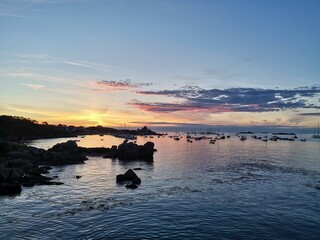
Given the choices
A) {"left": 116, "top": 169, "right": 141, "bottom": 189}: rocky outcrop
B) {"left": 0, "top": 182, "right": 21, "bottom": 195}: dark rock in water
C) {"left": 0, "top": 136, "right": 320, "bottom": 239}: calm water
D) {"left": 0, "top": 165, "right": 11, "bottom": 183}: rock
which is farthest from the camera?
{"left": 116, "top": 169, "right": 141, "bottom": 189}: rocky outcrop

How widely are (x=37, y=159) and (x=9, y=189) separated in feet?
140

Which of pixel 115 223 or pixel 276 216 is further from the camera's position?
pixel 276 216

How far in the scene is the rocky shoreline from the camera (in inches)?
2053

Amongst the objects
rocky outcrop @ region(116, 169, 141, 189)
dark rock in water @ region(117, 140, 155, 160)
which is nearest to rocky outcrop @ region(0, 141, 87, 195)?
rocky outcrop @ region(116, 169, 141, 189)

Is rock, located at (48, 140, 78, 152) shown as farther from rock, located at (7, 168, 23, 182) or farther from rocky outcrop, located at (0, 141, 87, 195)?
rock, located at (7, 168, 23, 182)

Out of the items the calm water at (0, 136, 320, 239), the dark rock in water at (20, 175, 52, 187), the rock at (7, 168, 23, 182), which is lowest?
the calm water at (0, 136, 320, 239)

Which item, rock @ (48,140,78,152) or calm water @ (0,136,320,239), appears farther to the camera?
rock @ (48,140,78,152)

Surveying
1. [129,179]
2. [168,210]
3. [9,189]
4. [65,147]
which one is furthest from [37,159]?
[168,210]

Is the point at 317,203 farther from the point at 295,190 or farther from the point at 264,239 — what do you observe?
the point at 264,239

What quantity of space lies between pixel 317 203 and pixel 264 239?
Result: 1811 cm

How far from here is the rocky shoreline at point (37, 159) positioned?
52.2m

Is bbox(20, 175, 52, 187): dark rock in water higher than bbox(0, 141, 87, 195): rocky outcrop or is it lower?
lower

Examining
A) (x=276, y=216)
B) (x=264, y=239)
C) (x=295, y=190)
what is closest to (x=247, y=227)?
(x=264, y=239)

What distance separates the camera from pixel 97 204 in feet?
134
